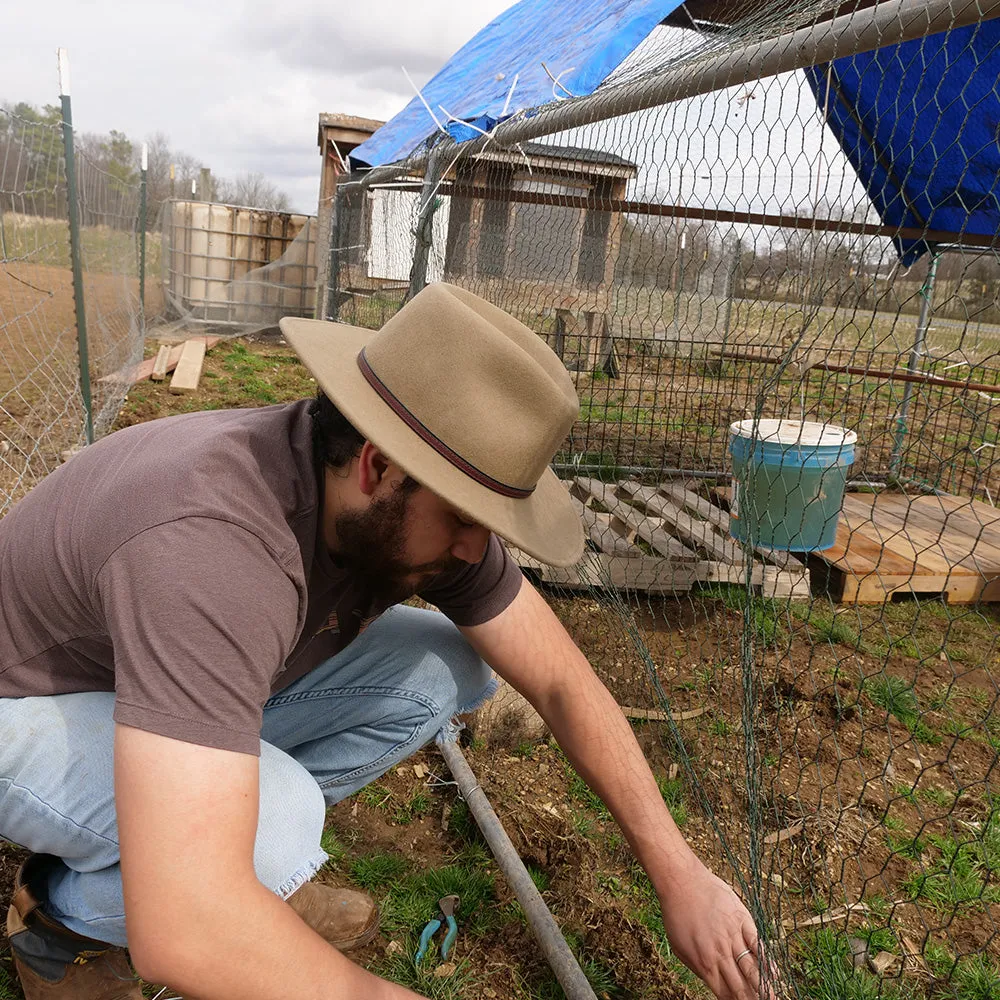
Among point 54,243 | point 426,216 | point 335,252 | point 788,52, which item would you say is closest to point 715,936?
point 788,52

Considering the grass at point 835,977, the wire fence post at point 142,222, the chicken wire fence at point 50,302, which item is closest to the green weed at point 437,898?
the grass at point 835,977

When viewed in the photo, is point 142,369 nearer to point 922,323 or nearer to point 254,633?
point 922,323

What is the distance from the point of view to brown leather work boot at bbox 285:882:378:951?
74.4 inches

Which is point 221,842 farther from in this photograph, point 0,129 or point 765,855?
point 0,129

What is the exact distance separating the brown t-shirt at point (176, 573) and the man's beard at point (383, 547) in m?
0.05

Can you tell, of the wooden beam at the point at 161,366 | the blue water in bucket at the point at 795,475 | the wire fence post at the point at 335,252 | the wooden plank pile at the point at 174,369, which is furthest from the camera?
the wooden beam at the point at 161,366

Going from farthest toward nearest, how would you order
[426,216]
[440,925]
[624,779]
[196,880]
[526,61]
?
[526,61], [426,216], [440,925], [624,779], [196,880]

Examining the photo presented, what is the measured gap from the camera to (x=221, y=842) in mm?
1076

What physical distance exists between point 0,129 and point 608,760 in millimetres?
3457

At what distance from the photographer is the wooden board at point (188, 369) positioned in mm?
7684

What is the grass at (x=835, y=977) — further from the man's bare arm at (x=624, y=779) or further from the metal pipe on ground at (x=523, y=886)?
the metal pipe on ground at (x=523, y=886)

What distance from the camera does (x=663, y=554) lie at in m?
3.63

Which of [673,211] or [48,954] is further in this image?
[673,211]

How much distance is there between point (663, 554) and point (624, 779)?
6.56ft
